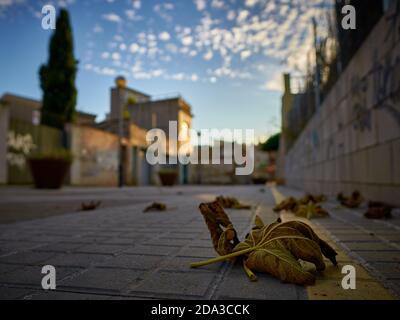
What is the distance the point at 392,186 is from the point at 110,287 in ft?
9.73

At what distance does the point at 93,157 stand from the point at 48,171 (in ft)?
19.0

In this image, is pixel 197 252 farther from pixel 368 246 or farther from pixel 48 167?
pixel 48 167

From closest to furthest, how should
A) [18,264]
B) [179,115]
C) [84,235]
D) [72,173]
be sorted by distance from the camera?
[18,264]
[84,235]
[72,173]
[179,115]

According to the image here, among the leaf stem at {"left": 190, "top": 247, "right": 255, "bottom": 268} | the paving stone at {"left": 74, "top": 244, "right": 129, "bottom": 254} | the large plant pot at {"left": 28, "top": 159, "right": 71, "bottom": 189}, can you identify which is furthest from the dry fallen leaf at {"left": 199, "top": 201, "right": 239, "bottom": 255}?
the large plant pot at {"left": 28, "top": 159, "right": 71, "bottom": 189}

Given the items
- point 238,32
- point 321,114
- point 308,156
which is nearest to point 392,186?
point 238,32

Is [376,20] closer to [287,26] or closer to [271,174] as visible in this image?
[287,26]

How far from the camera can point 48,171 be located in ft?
29.9

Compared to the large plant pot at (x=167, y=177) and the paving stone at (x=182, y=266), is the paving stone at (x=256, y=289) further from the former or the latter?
the large plant pot at (x=167, y=177)

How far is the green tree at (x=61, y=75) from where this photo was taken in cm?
1533

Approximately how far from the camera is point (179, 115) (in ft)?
87.9

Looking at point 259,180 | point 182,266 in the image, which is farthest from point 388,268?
point 259,180

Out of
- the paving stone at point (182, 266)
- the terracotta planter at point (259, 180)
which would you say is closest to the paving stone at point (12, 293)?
the paving stone at point (182, 266)

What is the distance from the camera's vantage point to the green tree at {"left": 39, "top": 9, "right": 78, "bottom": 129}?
15328 millimetres

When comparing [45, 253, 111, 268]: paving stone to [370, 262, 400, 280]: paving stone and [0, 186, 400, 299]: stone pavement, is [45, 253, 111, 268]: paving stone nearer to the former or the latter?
[0, 186, 400, 299]: stone pavement
